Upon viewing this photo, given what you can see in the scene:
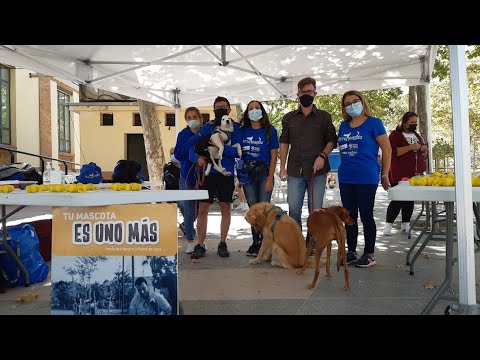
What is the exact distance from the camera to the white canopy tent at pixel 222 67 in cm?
630

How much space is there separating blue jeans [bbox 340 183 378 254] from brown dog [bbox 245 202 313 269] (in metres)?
0.59

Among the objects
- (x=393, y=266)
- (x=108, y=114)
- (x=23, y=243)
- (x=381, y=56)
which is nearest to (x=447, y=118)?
(x=108, y=114)

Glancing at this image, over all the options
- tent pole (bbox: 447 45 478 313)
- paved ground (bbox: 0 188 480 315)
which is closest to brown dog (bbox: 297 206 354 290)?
paved ground (bbox: 0 188 480 315)

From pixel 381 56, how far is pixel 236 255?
3.96m

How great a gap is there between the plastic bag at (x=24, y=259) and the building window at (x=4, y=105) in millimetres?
13923

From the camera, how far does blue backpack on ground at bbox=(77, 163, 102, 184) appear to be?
498 centimetres

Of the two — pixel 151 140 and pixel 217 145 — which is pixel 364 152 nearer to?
pixel 217 145

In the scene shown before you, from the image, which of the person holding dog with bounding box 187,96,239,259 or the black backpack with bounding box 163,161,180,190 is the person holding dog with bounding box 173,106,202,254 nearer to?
the person holding dog with bounding box 187,96,239,259

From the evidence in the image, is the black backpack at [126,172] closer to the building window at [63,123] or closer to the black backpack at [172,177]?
the black backpack at [172,177]

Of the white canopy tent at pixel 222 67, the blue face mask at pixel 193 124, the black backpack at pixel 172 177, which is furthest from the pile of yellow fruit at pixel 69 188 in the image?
the black backpack at pixel 172 177

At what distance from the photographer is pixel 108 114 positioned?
23031 millimetres

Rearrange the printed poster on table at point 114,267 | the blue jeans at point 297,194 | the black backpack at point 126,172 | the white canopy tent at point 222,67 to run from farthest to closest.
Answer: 1. the white canopy tent at point 222,67
2. the black backpack at point 126,172
3. the blue jeans at point 297,194
4. the printed poster on table at point 114,267

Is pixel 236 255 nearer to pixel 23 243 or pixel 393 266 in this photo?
pixel 393 266

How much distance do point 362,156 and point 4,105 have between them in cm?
1652
